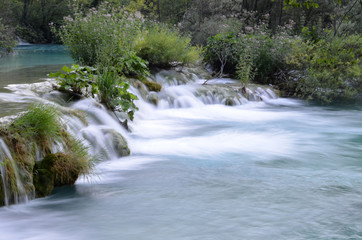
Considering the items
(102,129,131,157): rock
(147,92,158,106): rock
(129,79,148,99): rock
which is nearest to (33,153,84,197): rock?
(102,129,131,157): rock

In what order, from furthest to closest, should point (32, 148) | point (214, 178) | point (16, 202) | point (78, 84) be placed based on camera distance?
point (78, 84) < point (214, 178) < point (32, 148) < point (16, 202)

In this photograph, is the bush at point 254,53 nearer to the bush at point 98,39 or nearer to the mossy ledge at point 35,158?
the bush at point 98,39

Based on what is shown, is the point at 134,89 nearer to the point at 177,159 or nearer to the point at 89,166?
the point at 177,159

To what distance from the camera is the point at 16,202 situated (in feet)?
15.8

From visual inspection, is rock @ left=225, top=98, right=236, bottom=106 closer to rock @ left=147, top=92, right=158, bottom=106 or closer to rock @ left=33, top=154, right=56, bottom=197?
rock @ left=147, top=92, right=158, bottom=106

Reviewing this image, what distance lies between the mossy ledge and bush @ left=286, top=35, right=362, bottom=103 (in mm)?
9502

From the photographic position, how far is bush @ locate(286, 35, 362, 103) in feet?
43.7

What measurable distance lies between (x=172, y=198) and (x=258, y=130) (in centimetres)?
500

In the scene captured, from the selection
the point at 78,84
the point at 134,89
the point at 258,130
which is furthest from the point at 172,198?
the point at 134,89

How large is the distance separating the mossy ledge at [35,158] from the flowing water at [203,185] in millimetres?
168

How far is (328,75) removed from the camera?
1340 cm

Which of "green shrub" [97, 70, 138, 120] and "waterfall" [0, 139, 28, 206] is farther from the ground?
"green shrub" [97, 70, 138, 120]

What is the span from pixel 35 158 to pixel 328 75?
34.9 feet

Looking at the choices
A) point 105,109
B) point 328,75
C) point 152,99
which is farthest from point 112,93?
point 328,75
